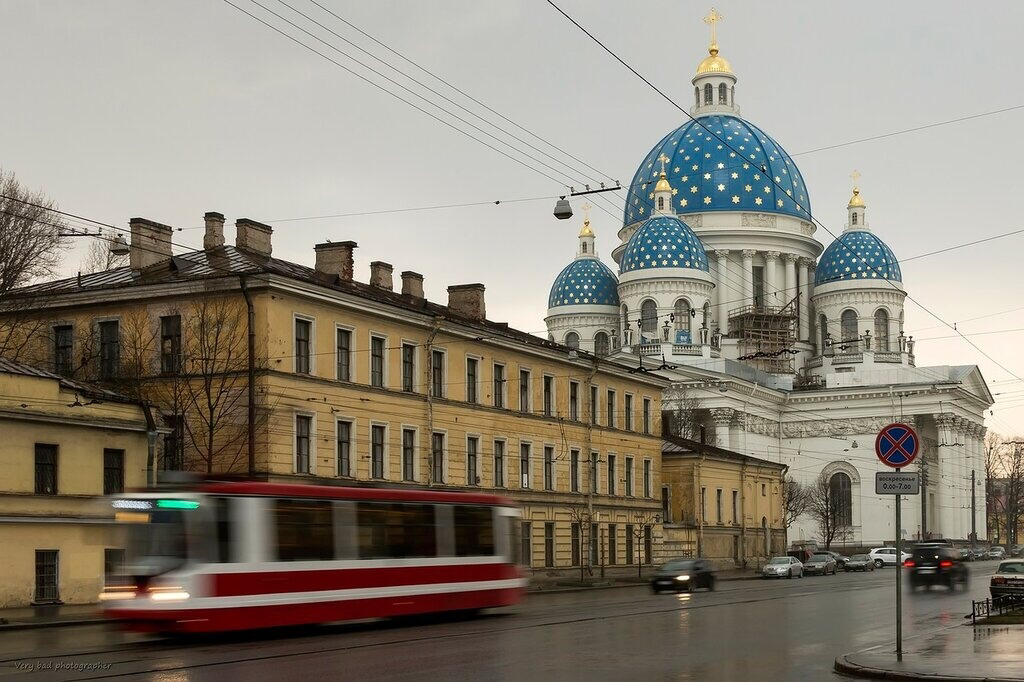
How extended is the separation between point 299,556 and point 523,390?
29738 mm

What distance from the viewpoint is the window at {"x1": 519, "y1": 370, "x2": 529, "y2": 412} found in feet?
179

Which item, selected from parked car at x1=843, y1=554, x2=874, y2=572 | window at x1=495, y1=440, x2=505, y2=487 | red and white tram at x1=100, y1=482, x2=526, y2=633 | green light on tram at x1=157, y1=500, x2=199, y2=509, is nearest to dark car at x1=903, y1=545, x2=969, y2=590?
window at x1=495, y1=440, x2=505, y2=487

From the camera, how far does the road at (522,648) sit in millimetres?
17766

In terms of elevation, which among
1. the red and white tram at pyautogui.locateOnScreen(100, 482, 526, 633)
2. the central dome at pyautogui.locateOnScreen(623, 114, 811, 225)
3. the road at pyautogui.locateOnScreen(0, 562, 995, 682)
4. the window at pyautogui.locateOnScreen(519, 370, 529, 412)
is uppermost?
the central dome at pyautogui.locateOnScreen(623, 114, 811, 225)

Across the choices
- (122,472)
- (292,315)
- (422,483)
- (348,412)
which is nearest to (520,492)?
(422,483)

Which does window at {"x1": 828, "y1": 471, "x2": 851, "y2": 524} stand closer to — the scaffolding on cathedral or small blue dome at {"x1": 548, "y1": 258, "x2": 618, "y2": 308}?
the scaffolding on cathedral

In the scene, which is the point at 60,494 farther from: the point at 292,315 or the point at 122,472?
the point at 292,315

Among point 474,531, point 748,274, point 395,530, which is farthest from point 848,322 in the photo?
point 395,530

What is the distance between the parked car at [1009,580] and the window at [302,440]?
1970 centimetres

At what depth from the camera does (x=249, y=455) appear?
40656 millimetres

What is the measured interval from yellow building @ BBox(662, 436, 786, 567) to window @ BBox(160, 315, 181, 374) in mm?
30475

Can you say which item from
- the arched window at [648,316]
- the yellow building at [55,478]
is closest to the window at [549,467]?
the yellow building at [55,478]

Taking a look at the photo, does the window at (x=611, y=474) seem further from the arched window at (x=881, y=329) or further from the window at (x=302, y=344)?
the arched window at (x=881, y=329)

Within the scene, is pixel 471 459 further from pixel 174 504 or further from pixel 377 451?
pixel 174 504
